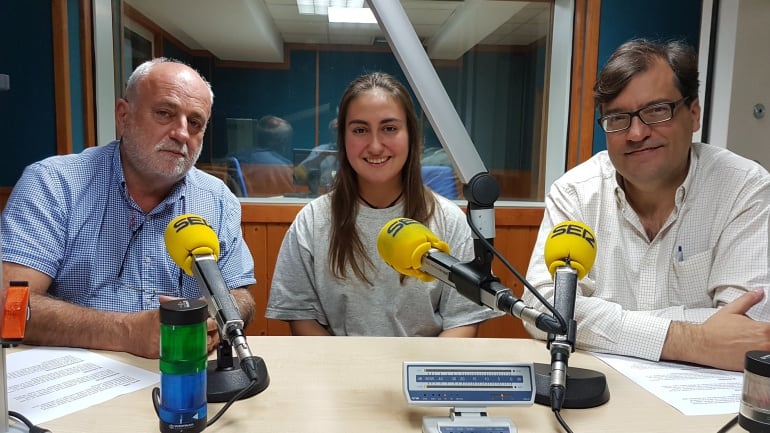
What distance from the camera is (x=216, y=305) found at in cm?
85

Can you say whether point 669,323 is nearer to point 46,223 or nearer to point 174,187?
point 174,187

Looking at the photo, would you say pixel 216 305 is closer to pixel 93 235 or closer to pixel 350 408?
pixel 350 408

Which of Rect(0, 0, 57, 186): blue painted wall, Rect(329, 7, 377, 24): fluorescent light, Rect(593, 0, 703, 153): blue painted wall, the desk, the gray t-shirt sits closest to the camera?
the desk

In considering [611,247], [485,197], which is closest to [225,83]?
[611,247]

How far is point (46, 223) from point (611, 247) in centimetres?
154

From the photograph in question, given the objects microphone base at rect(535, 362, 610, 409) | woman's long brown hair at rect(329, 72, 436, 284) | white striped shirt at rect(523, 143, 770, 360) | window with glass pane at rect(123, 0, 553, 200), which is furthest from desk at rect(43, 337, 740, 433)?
window with glass pane at rect(123, 0, 553, 200)

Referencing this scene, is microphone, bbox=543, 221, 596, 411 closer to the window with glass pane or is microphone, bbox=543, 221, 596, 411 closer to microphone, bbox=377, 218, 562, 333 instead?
microphone, bbox=377, 218, 562, 333

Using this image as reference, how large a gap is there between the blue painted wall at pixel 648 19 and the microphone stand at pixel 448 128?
2.23 meters

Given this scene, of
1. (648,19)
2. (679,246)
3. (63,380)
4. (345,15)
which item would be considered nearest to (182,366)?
(63,380)

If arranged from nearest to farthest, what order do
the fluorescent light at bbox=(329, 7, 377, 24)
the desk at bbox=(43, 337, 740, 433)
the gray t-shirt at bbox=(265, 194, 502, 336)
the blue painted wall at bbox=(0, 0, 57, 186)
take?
1. the desk at bbox=(43, 337, 740, 433)
2. the gray t-shirt at bbox=(265, 194, 502, 336)
3. the blue painted wall at bbox=(0, 0, 57, 186)
4. the fluorescent light at bbox=(329, 7, 377, 24)

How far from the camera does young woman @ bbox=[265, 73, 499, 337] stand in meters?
1.72

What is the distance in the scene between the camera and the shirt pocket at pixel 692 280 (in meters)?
1.44

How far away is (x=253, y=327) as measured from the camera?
2752 millimetres

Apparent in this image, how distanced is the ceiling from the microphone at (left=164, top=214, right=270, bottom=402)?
7.44ft
